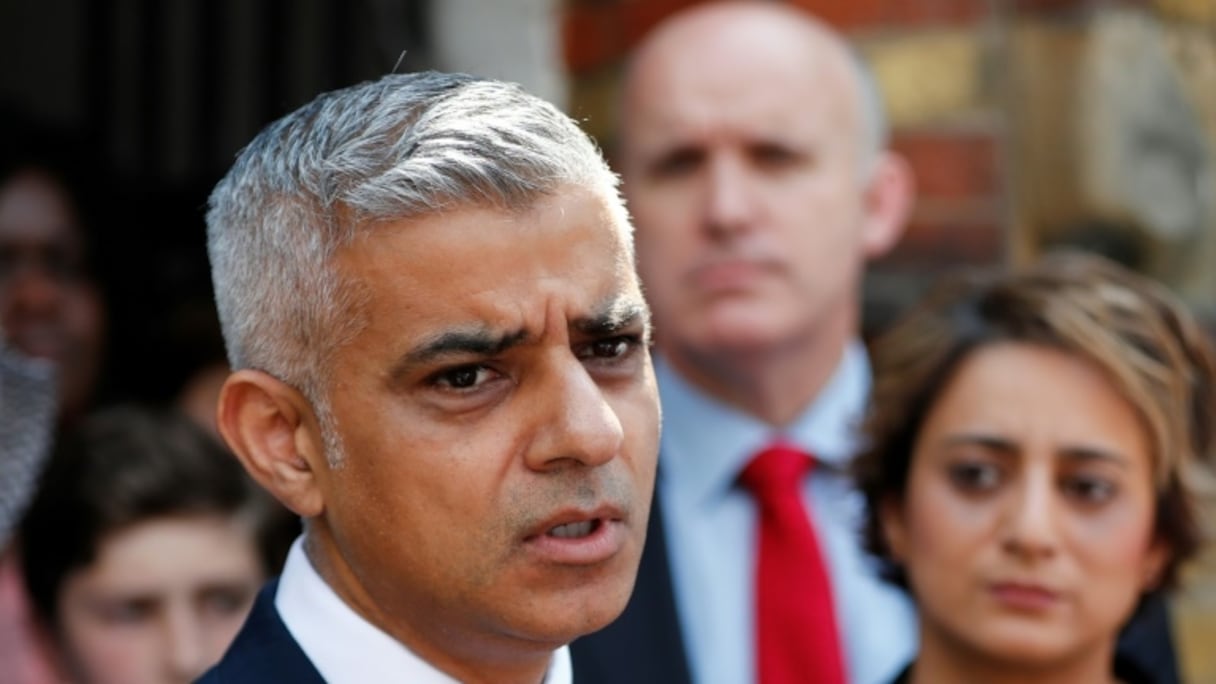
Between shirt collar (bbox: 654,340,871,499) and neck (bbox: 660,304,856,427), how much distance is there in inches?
0.7

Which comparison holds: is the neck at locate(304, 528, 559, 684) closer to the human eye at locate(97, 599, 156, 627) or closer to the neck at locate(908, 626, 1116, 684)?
the neck at locate(908, 626, 1116, 684)

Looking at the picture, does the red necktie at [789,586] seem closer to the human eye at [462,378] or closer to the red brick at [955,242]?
the red brick at [955,242]

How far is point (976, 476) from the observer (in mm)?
3178

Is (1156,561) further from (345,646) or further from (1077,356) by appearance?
(345,646)

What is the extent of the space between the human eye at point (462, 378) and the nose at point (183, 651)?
1.63 meters

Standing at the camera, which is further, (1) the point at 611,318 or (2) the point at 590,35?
(2) the point at 590,35

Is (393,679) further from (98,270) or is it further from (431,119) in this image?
(98,270)

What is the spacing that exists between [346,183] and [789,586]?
5.29ft

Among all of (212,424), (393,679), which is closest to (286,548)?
(212,424)

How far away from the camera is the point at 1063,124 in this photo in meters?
4.48

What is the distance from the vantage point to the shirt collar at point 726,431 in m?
3.73

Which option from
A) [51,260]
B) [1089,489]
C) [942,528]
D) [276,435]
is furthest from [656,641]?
[51,260]

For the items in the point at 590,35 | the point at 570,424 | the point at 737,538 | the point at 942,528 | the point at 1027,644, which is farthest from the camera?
the point at 590,35

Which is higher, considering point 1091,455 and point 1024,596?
point 1091,455
